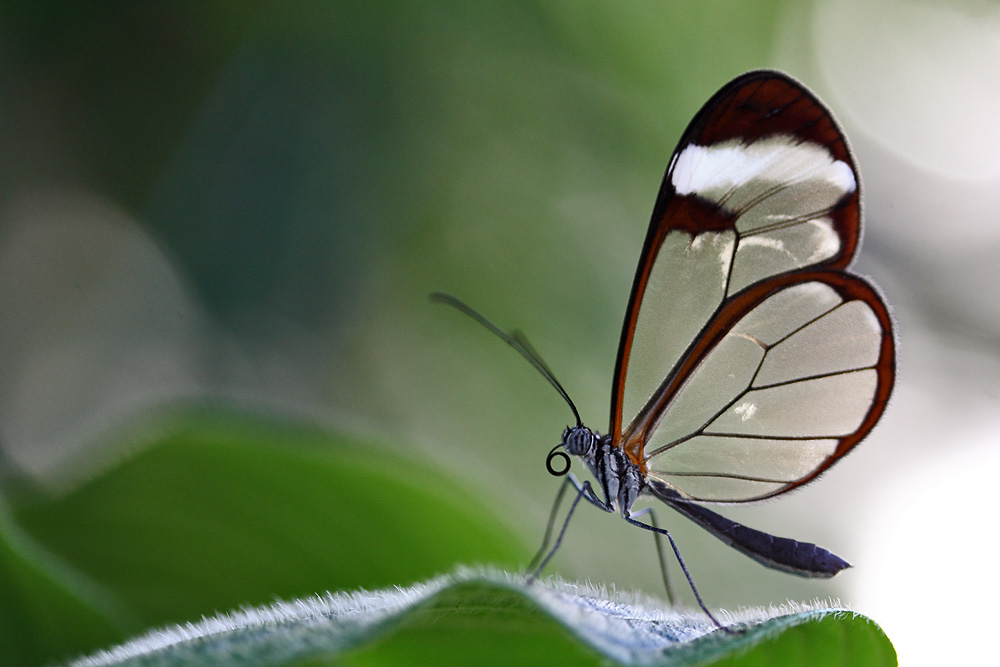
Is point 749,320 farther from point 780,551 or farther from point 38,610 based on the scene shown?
point 38,610

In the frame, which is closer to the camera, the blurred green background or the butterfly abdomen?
the butterfly abdomen

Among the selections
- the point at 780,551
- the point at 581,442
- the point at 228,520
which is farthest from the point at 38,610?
the point at 780,551

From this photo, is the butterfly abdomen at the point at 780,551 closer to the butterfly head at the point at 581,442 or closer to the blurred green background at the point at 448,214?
the butterfly head at the point at 581,442

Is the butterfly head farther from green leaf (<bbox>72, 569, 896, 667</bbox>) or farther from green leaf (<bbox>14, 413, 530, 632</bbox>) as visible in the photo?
green leaf (<bbox>72, 569, 896, 667</bbox>)

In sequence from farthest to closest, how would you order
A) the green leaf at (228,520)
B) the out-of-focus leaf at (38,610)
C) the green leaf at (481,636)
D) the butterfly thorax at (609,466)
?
the butterfly thorax at (609,466)
the green leaf at (228,520)
the out-of-focus leaf at (38,610)
the green leaf at (481,636)

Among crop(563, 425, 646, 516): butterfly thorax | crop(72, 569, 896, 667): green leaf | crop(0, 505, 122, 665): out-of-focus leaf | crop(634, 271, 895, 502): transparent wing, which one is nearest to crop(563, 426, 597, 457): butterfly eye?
crop(563, 425, 646, 516): butterfly thorax

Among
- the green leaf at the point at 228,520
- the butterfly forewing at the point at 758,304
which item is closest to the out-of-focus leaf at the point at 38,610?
the green leaf at the point at 228,520
